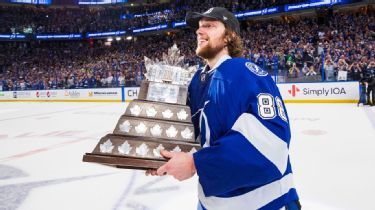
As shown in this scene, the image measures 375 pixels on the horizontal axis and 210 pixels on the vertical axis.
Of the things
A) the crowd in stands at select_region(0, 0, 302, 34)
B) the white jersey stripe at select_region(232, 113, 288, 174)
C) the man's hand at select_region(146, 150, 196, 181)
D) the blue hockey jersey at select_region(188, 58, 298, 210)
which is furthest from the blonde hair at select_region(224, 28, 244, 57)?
the crowd in stands at select_region(0, 0, 302, 34)

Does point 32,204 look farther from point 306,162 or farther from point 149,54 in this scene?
point 149,54

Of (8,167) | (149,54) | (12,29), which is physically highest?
(12,29)

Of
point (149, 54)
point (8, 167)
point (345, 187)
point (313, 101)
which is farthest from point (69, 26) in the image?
point (345, 187)

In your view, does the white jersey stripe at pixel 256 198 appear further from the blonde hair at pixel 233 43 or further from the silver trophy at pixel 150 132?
the blonde hair at pixel 233 43

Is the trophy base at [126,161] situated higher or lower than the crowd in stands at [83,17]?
lower

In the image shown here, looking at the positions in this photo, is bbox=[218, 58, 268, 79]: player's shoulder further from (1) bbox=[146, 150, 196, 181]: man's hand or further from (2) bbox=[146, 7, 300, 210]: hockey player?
(1) bbox=[146, 150, 196, 181]: man's hand

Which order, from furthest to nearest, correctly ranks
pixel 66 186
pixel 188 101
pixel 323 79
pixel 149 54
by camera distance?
pixel 149 54 → pixel 323 79 → pixel 66 186 → pixel 188 101

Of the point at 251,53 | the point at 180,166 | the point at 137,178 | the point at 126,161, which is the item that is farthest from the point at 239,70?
the point at 251,53

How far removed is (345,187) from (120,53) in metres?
30.9

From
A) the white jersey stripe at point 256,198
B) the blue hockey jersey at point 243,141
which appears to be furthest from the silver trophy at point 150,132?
the white jersey stripe at point 256,198

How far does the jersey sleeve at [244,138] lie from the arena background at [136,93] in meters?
2.21

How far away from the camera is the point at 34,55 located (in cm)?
3628

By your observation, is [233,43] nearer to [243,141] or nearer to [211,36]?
[211,36]

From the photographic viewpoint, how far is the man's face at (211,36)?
52.7 inches
